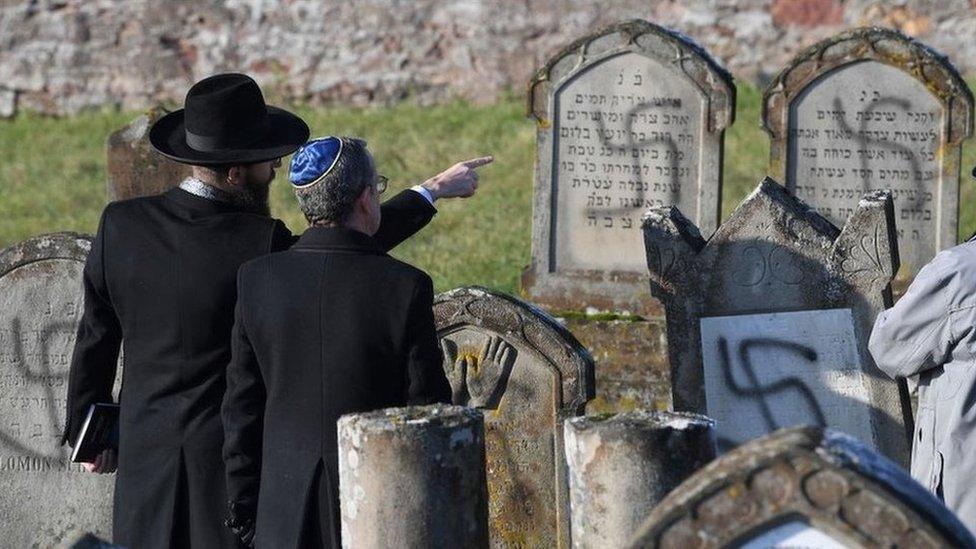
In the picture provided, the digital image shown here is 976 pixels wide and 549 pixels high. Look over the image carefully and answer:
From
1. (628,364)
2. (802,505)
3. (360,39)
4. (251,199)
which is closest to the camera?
(802,505)

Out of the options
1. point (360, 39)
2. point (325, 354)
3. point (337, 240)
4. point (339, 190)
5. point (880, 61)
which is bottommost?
point (325, 354)

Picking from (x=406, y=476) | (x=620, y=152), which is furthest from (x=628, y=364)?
A: (x=406, y=476)

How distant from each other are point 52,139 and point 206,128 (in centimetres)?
1071

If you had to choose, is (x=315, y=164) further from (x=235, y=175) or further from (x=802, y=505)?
(x=802, y=505)

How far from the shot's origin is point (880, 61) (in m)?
9.25

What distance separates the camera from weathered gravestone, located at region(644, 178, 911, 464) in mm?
5957

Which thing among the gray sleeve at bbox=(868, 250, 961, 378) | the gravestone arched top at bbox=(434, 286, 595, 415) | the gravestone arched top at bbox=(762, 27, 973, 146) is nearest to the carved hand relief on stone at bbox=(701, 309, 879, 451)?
the gravestone arched top at bbox=(434, 286, 595, 415)

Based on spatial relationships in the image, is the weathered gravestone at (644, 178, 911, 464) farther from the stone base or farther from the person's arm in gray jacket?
the stone base

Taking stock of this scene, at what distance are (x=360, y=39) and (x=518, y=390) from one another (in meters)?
10.7

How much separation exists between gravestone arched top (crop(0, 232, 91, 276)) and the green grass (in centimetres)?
407

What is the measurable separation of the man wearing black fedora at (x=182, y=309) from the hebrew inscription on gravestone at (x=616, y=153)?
4.36 m

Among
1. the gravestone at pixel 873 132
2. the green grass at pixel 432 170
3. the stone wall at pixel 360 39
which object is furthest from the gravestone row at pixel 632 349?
the stone wall at pixel 360 39

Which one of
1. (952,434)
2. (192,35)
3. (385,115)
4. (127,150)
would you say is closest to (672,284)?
(952,434)

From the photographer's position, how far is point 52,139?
1527 cm
